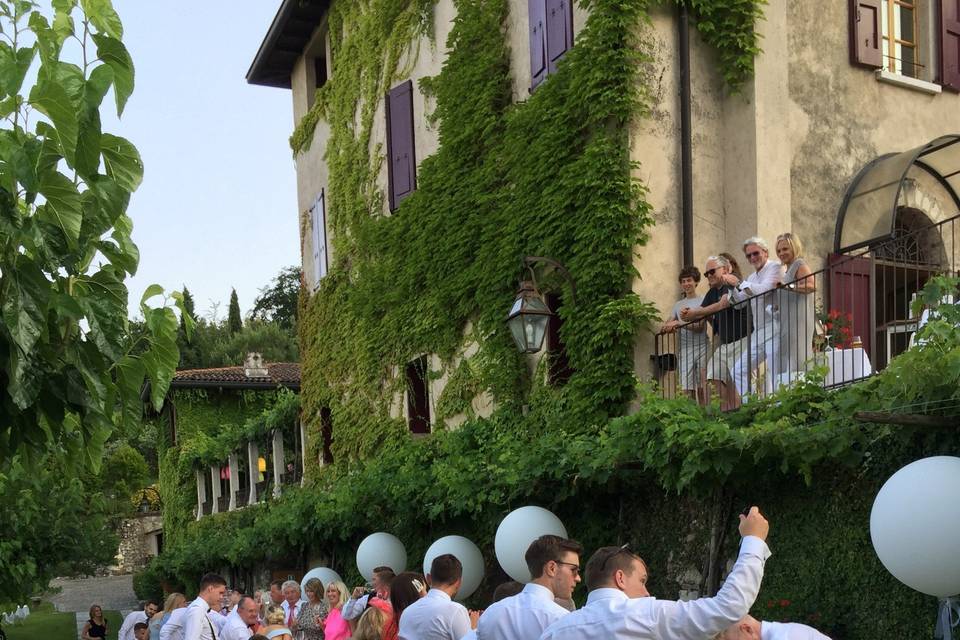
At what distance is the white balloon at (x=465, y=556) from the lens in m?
14.5

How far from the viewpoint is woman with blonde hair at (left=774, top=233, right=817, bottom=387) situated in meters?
11.9

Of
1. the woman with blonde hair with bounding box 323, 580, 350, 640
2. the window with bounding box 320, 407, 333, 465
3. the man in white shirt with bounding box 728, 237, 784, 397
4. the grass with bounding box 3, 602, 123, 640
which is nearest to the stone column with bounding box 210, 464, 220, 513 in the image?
the grass with bounding box 3, 602, 123, 640

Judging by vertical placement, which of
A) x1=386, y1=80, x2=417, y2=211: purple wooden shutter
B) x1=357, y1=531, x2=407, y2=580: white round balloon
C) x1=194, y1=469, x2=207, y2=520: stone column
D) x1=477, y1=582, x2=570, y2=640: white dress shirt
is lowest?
x1=194, y1=469, x2=207, y2=520: stone column

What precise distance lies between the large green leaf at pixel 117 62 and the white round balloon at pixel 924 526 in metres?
5.04

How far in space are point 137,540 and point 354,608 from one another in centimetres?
4201

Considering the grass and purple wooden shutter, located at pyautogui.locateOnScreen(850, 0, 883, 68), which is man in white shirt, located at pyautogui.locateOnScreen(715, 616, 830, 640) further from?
the grass

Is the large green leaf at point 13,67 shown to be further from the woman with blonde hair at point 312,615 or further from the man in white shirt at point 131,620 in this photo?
the man in white shirt at point 131,620

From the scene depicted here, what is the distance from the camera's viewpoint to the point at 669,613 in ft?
18.9

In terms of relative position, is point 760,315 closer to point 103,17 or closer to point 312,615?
point 312,615

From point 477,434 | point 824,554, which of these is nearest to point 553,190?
point 477,434

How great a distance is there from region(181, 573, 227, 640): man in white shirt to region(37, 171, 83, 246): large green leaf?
6.42 metres

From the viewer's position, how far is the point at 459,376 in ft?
58.3

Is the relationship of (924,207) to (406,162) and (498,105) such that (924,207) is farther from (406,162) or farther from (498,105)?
(406,162)

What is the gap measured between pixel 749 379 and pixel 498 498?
2985 millimetres
